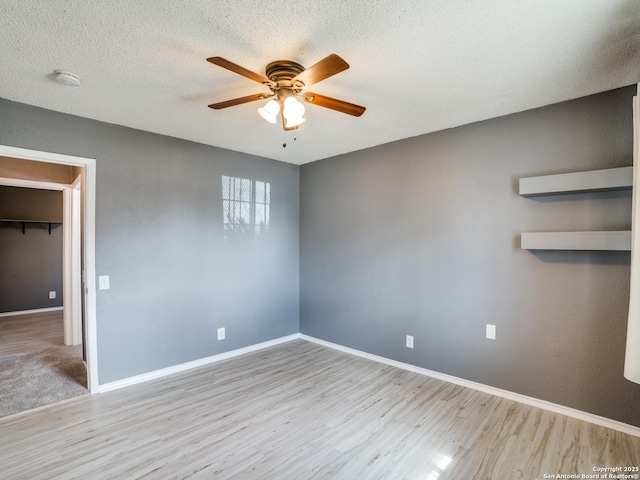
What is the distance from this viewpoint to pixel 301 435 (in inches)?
91.2

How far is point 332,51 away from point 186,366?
3321 millimetres

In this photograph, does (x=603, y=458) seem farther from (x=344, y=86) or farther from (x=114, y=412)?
(x=114, y=412)

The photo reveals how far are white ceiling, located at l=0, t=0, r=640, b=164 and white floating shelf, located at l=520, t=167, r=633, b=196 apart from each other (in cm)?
62

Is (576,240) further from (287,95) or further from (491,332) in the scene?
(287,95)

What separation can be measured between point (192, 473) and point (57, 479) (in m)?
0.77

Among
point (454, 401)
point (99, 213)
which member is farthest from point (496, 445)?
point (99, 213)

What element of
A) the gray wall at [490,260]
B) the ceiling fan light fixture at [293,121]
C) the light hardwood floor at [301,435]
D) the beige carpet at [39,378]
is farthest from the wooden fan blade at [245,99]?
the beige carpet at [39,378]

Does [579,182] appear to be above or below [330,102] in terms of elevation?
below

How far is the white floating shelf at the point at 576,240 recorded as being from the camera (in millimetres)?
2221

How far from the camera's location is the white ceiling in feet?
5.14

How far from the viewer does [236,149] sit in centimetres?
389

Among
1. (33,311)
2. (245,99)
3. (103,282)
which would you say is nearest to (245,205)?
(103,282)

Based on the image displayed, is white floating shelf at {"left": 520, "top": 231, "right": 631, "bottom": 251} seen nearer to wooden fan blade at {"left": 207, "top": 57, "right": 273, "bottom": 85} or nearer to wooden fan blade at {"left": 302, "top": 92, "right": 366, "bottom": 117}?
wooden fan blade at {"left": 302, "top": 92, "right": 366, "bottom": 117}

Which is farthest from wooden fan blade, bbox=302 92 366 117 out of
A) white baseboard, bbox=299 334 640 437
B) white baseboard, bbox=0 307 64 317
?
white baseboard, bbox=0 307 64 317
